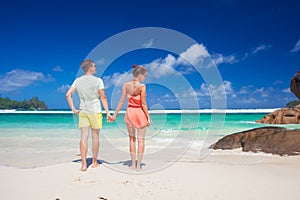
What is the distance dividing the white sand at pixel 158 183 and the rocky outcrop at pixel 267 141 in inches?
73.6

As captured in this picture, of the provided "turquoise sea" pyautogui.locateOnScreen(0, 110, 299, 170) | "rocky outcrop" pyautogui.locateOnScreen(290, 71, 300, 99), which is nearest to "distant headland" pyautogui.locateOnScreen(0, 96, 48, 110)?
"turquoise sea" pyautogui.locateOnScreen(0, 110, 299, 170)

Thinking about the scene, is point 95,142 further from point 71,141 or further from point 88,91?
point 71,141

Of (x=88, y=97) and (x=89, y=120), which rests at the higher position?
(x=88, y=97)

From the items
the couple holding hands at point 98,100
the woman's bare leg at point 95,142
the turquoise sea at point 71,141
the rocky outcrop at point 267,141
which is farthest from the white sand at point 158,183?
the turquoise sea at point 71,141

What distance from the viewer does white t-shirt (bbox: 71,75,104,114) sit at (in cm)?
451

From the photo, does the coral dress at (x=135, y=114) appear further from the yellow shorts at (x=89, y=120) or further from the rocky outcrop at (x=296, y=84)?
the rocky outcrop at (x=296, y=84)

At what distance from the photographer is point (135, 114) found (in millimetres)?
4582

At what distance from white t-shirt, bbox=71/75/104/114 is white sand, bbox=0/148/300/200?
114 centimetres

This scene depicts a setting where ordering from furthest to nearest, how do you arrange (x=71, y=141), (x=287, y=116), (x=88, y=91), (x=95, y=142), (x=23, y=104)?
1. (x=23, y=104)
2. (x=287, y=116)
3. (x=71, y=141)
4. (x=95, y=142)
5. (x=88, y=91)

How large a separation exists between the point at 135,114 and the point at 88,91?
0.95 m

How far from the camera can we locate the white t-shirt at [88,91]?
4.51 m

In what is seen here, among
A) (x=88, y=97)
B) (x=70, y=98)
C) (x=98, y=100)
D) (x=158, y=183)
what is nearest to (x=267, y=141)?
(x=158, y=183)

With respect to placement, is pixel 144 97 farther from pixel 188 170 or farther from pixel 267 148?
pixel 267 148

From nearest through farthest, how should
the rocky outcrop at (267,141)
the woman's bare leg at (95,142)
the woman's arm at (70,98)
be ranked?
the woman's arm at (70,98)
the woman's bare leg at (95,142)
the rocky outcrop at (267,141)
